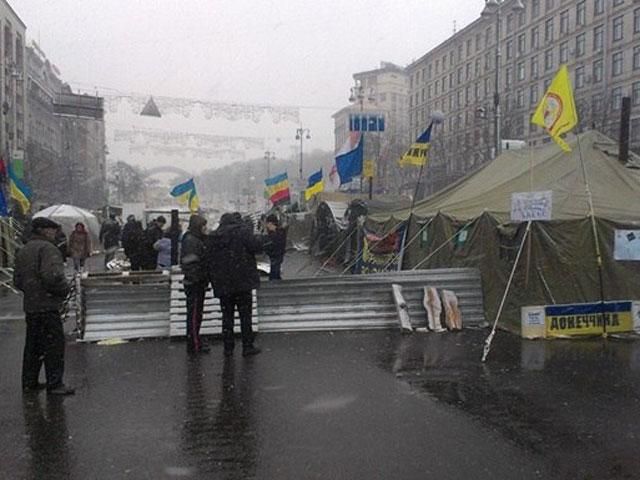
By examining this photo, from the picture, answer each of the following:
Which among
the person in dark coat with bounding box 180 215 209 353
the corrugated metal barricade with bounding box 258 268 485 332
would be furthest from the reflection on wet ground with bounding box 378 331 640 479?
the person in dark coat with bounding box 180 215 209 353

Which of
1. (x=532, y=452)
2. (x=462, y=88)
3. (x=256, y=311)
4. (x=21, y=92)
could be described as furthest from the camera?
(x=462, y=88)

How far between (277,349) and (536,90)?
6611 cm

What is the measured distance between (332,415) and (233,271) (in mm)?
2816

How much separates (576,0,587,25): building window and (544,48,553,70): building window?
4903mm

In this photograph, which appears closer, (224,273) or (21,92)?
(224,273)

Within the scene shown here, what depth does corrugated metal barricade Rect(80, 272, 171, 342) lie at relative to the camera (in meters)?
9.37

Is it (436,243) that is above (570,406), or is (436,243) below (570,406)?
above

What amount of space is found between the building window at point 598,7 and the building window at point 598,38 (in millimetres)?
1333

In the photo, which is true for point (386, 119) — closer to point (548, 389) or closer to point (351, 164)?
point (351, 164)

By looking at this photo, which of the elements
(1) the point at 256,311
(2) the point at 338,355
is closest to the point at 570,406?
(2) the point at 338,355

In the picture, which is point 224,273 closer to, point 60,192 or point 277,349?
point 277,349

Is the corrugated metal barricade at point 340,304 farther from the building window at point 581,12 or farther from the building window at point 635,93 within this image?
the building window at point 581,12

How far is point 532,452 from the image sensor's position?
15.9 ft

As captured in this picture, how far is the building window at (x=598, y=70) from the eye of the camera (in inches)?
2280
